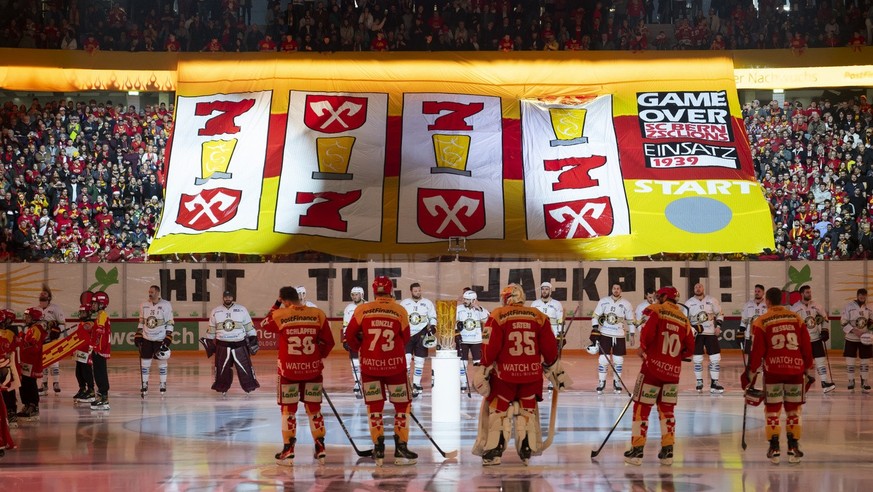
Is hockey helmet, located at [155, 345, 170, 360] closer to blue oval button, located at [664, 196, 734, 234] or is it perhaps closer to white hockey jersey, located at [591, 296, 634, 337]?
white hockey jersey, located at [591, 296, 634, 337]

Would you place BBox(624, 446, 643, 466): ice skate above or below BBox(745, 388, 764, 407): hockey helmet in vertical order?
below

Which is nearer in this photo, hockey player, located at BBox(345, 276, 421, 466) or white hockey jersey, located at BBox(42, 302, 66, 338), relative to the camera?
hockey player, located at BBox(345, 276, 421, 466)

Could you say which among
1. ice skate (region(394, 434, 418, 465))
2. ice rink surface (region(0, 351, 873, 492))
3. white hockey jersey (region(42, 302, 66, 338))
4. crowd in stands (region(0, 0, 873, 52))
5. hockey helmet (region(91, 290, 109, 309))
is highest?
crowd in stands (region(0, 0, 873, 52))

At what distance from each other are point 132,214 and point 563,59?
1531cm

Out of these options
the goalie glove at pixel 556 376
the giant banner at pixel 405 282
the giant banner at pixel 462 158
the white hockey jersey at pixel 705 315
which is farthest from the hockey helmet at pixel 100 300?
the white hockey jersey at pixel 705 315

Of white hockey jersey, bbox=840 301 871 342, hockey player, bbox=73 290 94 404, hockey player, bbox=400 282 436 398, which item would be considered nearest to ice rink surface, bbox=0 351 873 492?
hockey player, bbox=73 290 94 404

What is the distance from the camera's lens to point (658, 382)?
46.7 ft

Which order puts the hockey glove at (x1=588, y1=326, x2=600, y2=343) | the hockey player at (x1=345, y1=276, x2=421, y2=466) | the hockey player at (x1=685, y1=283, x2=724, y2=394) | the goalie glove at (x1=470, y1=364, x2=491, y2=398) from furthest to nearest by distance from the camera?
the hockey player at (x1=685, y1=283, x2=724, y2=394), the hockey glove at (x1=588, y1=326, x2=600, y2=343), the hockey player at (x1=345, y1=276, x2=421, y2=466), the goalie glove at (x1=470, y1=364, x2=491, y2=398)

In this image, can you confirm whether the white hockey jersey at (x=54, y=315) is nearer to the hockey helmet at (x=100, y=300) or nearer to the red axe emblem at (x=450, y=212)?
the hockey helmet at (x=100, y=300)

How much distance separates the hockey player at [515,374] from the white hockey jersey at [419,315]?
9.82m

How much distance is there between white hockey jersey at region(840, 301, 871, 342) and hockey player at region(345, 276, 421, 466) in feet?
46.9

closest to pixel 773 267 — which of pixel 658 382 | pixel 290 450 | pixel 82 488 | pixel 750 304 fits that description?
pixel 750 304

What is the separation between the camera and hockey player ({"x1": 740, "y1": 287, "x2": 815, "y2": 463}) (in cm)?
1427

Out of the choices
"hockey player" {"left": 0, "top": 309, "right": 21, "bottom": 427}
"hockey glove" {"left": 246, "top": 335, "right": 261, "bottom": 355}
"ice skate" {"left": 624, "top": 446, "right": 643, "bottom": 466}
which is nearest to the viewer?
"ice skate" {"left": 624, "top": 446, "right": 643, "bottom": 466}
